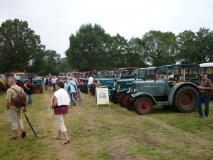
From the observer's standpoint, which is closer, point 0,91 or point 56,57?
point 0,91

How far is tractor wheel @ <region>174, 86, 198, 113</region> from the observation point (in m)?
8.60

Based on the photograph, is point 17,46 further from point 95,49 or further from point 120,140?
point 120,140

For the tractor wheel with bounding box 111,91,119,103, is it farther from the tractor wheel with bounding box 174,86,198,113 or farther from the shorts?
the shorts

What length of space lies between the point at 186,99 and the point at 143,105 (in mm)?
1799

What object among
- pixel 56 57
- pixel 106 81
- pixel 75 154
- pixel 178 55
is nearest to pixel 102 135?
pixel 75 154

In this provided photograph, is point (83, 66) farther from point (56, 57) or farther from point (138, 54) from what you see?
point (56, 57)

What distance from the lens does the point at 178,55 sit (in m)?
48.2

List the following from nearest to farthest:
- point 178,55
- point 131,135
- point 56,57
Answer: point 131,135, point 178,55, point 56,57

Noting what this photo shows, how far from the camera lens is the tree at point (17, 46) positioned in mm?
39125

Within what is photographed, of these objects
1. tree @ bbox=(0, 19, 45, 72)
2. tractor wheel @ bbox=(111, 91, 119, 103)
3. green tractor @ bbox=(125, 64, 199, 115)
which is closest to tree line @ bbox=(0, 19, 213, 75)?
tree @ bbox=(0, 19, 45, 72)

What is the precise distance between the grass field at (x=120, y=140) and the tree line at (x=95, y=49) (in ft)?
115

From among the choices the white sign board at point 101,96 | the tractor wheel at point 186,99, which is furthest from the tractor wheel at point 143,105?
the white sign board at point 101,96

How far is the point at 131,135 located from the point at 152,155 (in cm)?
143

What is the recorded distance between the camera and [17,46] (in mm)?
40531
